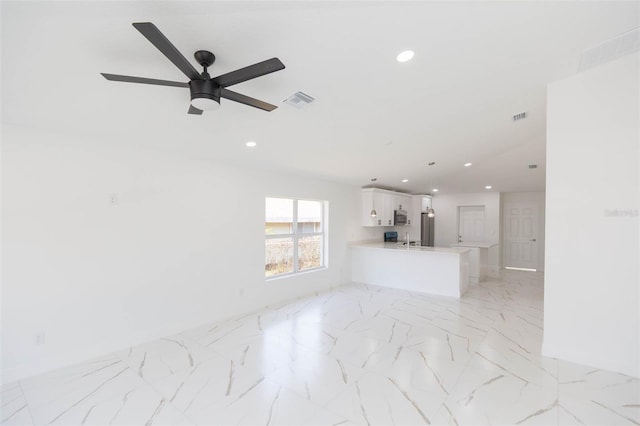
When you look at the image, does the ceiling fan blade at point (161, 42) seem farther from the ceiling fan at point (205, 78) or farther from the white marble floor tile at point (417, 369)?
the white marble floor tile at point (417, 369)

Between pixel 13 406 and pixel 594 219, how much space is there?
5510 millimetres

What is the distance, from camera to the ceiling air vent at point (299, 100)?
2.76 m

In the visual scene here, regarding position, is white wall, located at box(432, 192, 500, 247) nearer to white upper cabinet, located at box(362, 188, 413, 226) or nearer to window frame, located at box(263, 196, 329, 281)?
white upper cabinet, located at box(362, 188, 413, 226)

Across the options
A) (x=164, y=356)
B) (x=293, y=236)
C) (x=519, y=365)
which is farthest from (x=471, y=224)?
(x=164, y=356)

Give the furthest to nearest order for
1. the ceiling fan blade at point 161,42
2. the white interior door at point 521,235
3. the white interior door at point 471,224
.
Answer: the white interior door at point 471,224 → the white interior door at point 521,235 → the ceiling fan blade at point 161,42

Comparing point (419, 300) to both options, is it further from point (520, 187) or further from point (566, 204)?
point (520, 187)

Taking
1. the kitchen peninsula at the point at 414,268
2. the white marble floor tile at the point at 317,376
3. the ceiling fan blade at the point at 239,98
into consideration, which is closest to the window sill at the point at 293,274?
the kitchen peninsula at the point at 414,268

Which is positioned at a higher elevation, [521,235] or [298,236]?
[298,236]

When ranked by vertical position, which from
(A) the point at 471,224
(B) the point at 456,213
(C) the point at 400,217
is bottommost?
(A) the point at 471,224

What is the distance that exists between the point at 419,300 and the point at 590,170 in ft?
11.0

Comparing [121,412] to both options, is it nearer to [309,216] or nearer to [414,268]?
[309,216]

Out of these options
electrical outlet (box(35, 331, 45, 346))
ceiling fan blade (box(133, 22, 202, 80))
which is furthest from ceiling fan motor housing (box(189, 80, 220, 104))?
electrical outlet (box(35, 331, 45, 346))

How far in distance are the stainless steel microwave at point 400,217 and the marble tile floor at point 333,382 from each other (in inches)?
165

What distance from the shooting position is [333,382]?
2635 millimetres
